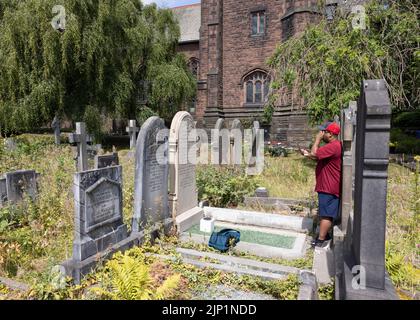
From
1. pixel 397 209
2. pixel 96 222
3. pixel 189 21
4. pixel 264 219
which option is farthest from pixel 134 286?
pixel 189 21

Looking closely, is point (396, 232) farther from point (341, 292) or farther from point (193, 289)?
point (193, 289)

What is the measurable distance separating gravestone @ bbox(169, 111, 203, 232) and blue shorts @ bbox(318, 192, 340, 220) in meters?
2.45

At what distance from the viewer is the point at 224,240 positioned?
192 inches

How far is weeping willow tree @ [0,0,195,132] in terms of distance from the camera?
13.5 metres

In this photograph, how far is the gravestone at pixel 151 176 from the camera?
197 inches

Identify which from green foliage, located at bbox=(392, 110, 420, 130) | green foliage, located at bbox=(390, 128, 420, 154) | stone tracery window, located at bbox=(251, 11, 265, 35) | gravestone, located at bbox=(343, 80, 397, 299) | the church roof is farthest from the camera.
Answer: the church roof

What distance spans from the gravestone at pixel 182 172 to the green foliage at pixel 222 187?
0.94 m

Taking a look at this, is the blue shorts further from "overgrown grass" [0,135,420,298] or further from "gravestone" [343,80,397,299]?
"gravestone" [343,80,397,299]

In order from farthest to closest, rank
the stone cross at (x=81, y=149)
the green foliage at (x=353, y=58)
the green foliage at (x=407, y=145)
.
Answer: the green foliage at (x=407, y=145) < the green foliage at (x=353, y=58) < the stone cross at (x=81, y=149)

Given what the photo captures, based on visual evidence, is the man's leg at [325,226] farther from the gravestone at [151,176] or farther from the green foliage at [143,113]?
the green foliage at [143,113]

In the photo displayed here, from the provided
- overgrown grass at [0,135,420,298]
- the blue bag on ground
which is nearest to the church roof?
overgrown grass at [0,135,420,298]

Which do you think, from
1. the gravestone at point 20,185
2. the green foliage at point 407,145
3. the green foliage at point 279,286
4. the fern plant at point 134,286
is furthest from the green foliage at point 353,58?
the fern plant at point 134,286

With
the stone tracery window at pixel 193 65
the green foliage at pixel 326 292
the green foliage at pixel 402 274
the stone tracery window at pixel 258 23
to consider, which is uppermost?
the stone tracery window at pixel 258 23

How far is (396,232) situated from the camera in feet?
17.0
